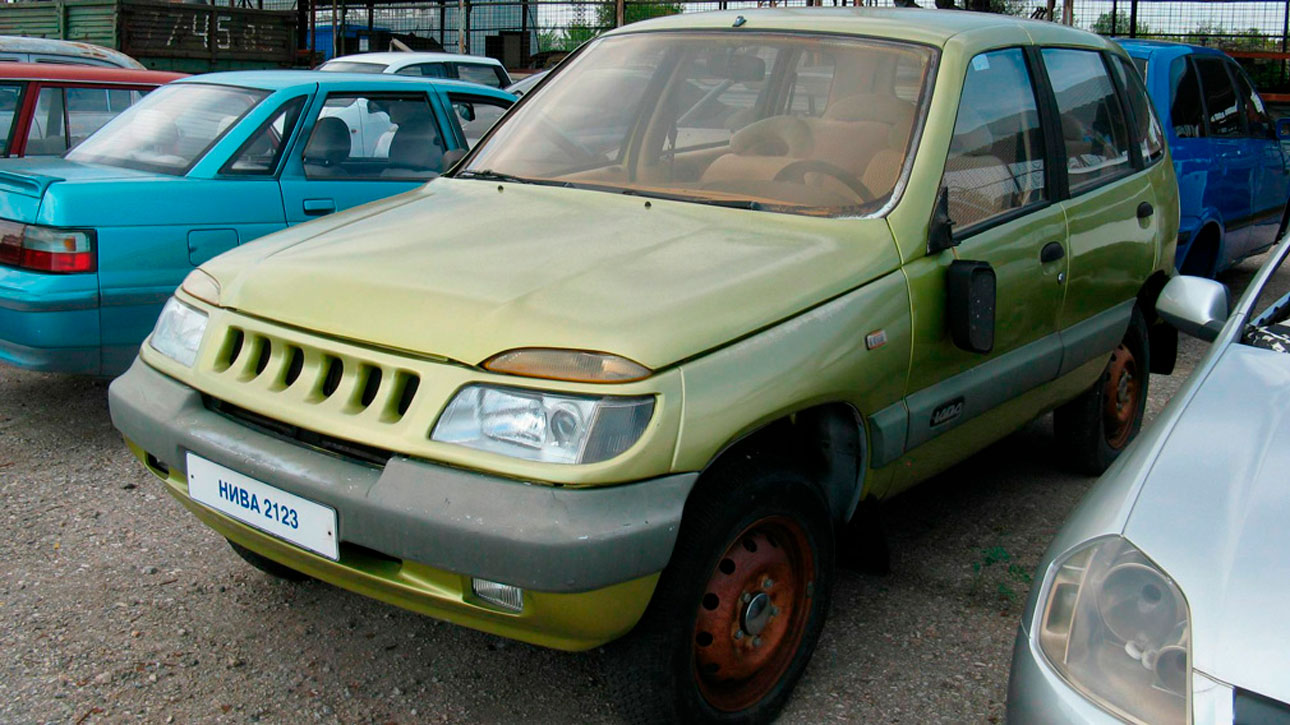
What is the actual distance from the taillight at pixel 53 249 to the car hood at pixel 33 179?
2.4 inches

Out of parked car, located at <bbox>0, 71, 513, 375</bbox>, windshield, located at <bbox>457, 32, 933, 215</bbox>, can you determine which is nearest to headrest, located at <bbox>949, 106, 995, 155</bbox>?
windshield, located at <bbox>457, 32, 933, 215</bbox>

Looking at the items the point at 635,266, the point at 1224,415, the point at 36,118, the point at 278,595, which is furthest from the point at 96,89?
the point at 1224,415

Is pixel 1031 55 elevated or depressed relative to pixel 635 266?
elevated

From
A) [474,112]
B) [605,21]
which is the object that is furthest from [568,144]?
[605,21]

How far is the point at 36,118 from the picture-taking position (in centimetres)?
655

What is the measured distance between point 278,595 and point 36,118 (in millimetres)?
4303

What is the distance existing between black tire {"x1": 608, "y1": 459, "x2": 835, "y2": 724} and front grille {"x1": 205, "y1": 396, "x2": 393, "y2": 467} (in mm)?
659

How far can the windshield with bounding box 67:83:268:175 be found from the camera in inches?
203

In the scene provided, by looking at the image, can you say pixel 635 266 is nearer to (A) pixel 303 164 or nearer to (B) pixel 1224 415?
(B) pixel 1224 415

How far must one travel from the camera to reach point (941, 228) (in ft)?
10.4

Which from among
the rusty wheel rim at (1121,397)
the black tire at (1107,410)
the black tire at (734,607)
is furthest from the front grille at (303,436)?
the rusty wheel rim at (1121,397)

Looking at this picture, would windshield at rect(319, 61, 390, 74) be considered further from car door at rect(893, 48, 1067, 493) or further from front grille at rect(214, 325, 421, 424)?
front grille at rect(214, 325, 421, 424)

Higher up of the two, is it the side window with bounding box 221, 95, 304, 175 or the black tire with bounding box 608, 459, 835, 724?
the side window with bounding box 221, 95, 304, 175

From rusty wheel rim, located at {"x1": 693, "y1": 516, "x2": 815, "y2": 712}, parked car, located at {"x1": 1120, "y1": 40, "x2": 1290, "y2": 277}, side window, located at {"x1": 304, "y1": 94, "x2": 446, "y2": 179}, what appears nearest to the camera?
rusty wheel rim, located at {"x1": 693, "y1": 516, "x2": 815, "y2": 712}
